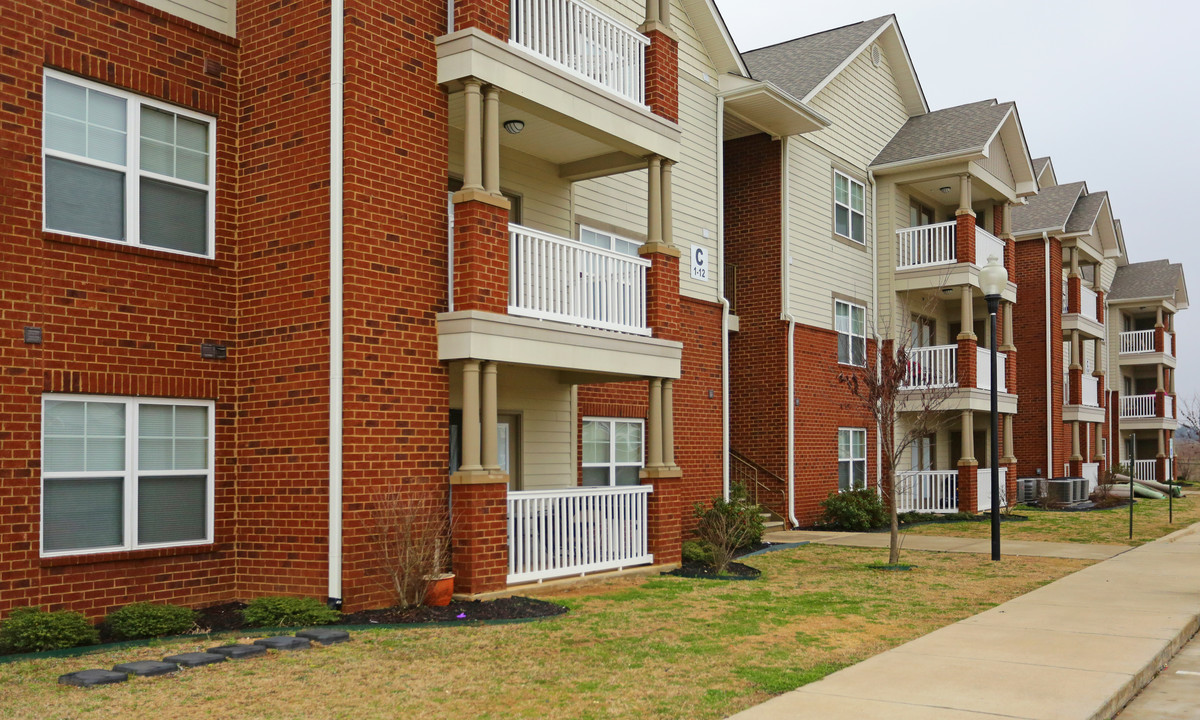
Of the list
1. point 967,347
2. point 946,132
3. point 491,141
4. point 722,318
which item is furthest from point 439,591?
point 946,132

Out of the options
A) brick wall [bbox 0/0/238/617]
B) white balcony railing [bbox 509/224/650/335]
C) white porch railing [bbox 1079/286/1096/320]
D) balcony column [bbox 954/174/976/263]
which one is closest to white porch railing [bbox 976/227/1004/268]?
balcony column [bbox 954/174/976/263]

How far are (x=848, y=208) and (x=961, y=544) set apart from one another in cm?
923

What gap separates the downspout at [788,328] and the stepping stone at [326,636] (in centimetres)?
1376

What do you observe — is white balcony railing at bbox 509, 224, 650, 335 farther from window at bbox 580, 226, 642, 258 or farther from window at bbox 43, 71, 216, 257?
window at bbox 43, 71, 216, 257

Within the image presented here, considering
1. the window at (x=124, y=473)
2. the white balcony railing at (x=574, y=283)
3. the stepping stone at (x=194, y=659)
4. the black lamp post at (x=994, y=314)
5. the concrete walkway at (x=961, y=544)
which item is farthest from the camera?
the concrete walkway at (x=961, y=544)

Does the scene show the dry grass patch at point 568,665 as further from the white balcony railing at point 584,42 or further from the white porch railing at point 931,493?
the white porch railing at point 931,493

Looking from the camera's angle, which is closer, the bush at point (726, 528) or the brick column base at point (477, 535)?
the brick column base at point (477, 535)

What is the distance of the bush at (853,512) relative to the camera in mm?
21828

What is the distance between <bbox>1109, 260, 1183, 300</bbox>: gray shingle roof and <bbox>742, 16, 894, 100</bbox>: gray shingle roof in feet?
87.8

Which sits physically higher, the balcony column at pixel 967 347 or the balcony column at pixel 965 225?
the balcony column at pixel 965 225

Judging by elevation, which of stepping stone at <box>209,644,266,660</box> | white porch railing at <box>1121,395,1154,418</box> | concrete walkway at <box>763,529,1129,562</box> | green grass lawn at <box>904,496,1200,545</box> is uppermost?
white porch railing at <box>1121,395,1154,418</box>

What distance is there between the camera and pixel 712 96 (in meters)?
19.6

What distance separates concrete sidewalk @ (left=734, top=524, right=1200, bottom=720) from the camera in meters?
6.79

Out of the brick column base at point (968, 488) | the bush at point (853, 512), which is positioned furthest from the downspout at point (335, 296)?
the brick column base at point (968, 488)
